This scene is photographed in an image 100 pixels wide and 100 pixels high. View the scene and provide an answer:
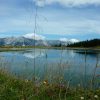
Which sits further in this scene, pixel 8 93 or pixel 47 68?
pixel 47 68

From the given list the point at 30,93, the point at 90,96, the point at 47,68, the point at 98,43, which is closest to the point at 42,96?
the point at 30,93

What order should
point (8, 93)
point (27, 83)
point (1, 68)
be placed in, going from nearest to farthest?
point (8, 93), point (27, 83), point (1, 68)

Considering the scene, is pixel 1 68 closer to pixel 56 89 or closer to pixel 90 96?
pixel 56 89

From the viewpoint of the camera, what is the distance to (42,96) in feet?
19.0

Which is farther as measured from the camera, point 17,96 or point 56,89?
point 56,89

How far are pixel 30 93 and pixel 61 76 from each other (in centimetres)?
169

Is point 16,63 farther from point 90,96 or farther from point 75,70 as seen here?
point 90,96

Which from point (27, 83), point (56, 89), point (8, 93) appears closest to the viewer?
point (8, 93)

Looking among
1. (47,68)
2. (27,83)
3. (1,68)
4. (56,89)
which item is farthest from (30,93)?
(1,68)

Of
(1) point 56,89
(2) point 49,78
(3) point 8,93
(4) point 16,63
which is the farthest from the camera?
(4) point 16,63

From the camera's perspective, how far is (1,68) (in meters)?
10.2

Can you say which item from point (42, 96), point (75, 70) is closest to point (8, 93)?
point (42, 96)

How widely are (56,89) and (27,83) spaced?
1074mm

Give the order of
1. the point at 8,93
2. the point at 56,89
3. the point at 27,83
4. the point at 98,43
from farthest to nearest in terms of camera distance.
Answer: the point at 98,43, the point at 27,83, the point at 56,89, the point at 8,93
